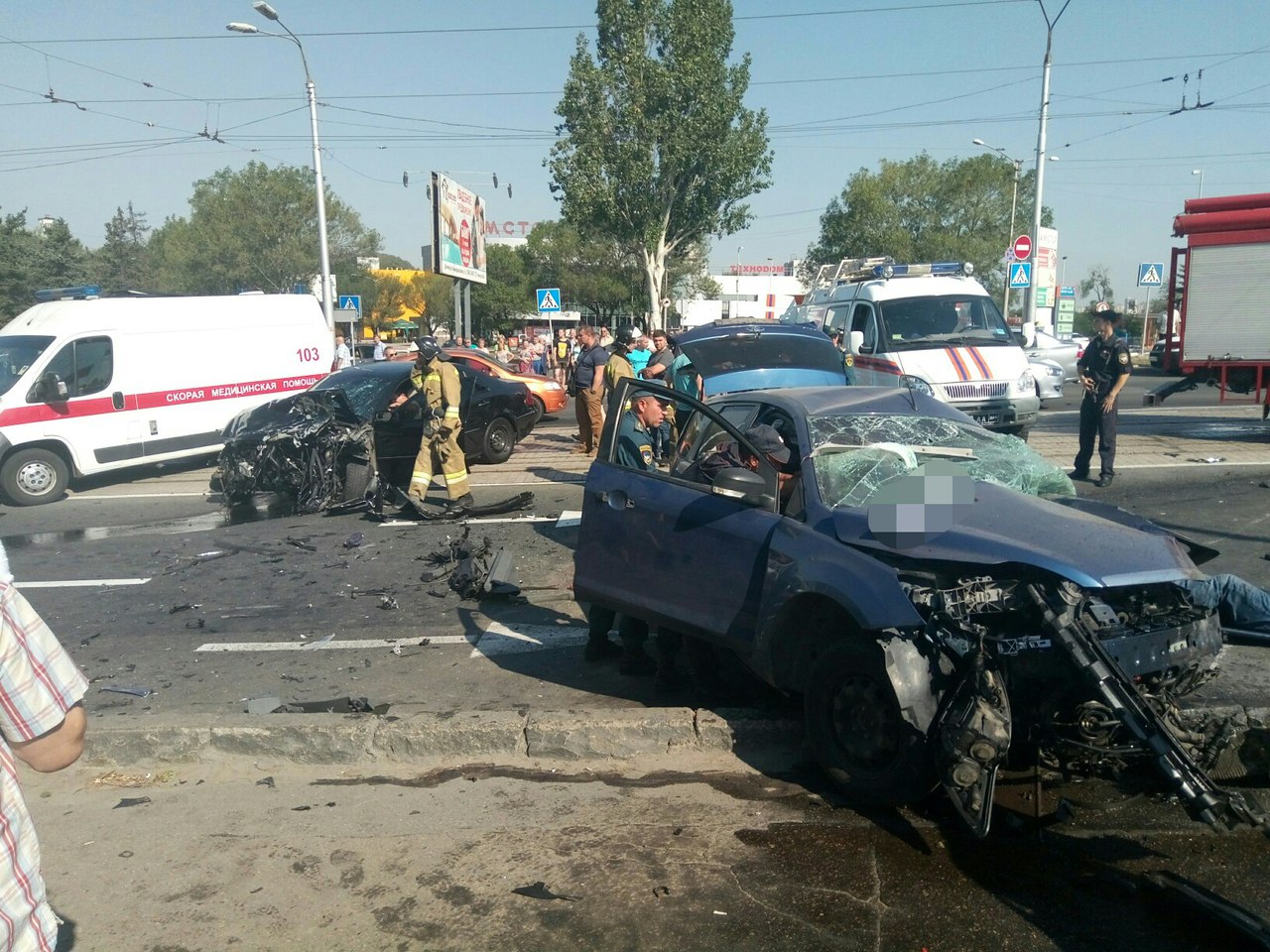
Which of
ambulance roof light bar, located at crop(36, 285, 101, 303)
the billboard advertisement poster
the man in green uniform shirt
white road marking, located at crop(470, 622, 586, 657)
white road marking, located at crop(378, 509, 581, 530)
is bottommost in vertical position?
white road marking, located at crop(470, 622, 586, 657)

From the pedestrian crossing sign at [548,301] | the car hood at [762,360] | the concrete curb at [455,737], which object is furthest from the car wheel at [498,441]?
the pedestrian crossing sign at [548,301]

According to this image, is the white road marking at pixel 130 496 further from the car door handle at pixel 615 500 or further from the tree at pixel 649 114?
the tree at pixel 649 114

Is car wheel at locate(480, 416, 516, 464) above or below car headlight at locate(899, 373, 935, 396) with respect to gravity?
below

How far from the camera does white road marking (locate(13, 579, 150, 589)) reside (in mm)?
9008

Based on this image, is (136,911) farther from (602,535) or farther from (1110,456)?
(1110,456)

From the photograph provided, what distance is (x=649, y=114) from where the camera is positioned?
42062 mm

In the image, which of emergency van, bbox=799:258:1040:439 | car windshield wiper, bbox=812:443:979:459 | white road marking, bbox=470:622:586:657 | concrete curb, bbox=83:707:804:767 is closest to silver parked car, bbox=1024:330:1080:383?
emergency van, bbox=799:258:1040:439

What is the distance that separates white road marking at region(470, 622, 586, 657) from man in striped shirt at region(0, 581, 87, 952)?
Answer: 455 cm

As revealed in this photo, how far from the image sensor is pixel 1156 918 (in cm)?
347

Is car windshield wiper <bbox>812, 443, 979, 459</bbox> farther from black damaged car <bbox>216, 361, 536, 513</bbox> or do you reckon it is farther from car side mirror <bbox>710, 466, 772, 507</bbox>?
black damaged car <bbox>216, 361, 536, 513</bbox>

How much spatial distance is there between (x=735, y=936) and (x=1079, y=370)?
371 inches

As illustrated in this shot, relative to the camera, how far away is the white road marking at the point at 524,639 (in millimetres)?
6824

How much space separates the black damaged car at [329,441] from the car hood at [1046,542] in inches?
302

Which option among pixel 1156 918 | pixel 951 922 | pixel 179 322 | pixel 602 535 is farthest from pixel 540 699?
pixel 179 322
